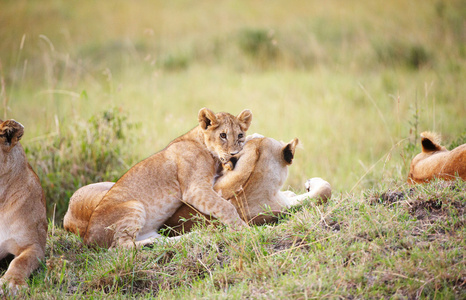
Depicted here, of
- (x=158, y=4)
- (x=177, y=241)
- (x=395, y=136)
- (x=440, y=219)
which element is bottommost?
(x=395, y=136)

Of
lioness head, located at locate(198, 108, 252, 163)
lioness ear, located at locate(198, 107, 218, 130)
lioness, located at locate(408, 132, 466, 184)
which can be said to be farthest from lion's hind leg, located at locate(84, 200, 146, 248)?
lioness, located at locate(408, 132, 466, 184)

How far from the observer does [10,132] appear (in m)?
3.86

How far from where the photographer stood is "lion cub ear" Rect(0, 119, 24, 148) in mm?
3816

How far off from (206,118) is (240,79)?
6314 millimetres

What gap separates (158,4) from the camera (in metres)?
18.0

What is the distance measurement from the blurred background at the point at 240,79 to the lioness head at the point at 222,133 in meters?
1.53

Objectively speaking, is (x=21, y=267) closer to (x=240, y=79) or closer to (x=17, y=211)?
(x=17, y=211)

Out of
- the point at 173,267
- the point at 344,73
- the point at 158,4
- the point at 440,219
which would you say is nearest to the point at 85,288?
the point at 173,267

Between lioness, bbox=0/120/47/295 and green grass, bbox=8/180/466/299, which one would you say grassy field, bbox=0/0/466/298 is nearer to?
green grass, bbox=8/180/466/299

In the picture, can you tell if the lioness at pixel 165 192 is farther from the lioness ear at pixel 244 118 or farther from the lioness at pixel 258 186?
the lioness at pixel 258 186

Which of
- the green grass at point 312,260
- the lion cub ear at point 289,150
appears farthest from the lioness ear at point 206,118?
the green grass at point 312,260

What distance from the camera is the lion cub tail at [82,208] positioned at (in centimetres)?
490

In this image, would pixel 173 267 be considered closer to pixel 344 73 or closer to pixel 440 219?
pixel 440 219

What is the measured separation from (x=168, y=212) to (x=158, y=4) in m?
14.7
